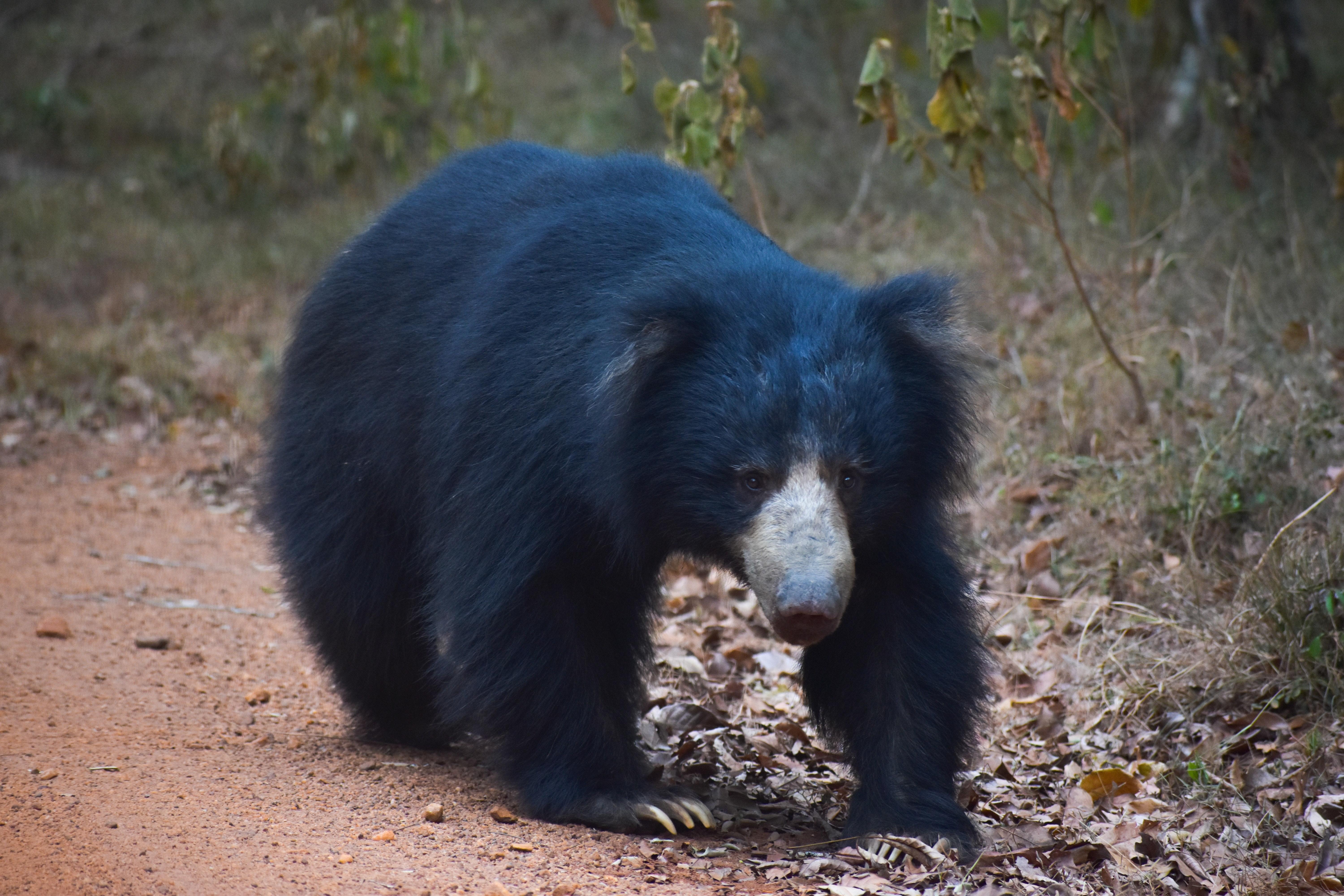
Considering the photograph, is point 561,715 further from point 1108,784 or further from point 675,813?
point 1108,784


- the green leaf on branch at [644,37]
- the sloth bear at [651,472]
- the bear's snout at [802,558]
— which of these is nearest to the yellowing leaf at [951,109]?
the green leaf on branch at [644,37]

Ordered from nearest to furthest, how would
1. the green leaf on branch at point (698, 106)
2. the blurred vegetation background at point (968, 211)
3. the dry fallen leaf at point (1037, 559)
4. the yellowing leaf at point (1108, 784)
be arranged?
the yellowing leaf at point (1108, 784)
the blurred vegetation background at point (968, 211)
the dry fallen leaf at point (1037, 559)
the green leaf on branch at point (698, 106)

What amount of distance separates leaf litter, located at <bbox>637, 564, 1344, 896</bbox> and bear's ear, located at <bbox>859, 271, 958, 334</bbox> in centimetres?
111

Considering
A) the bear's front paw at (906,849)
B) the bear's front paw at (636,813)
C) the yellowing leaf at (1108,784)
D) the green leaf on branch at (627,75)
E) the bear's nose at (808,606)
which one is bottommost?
the bear's front paw at (636,813)

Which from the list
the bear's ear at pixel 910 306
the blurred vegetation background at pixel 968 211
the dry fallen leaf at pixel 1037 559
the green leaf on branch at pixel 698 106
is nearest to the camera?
the bear's ear at pixel 910 306

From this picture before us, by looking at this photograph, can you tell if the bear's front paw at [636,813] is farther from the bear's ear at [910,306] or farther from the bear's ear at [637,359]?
the bear's ear at [910,306]

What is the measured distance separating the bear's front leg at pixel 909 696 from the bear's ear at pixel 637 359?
28.1 inches

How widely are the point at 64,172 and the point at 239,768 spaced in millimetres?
9759

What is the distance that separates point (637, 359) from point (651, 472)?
10.4 inches

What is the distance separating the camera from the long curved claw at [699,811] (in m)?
3.17

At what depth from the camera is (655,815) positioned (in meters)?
3.12

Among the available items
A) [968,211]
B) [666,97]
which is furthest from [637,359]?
Result: [968,211]

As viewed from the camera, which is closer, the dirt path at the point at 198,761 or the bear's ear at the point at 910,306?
the dirt path at the point at 198,761

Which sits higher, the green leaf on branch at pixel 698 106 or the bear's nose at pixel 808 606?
the green leaf on branch at pixel 698 106
